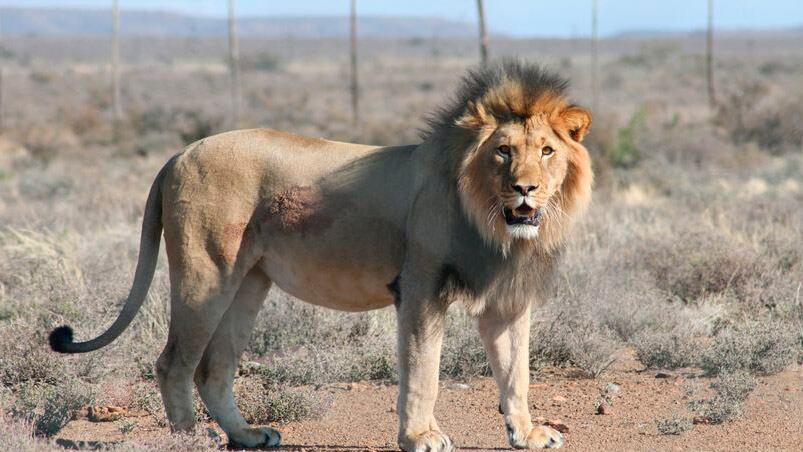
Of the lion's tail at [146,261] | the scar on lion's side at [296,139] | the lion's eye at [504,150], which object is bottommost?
the lion's tail at [146,261]

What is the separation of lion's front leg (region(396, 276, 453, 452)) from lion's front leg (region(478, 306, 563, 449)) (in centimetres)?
47

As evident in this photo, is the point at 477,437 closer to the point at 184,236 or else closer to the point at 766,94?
the point at 184,236

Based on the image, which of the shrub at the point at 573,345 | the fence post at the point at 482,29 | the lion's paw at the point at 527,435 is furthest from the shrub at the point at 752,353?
the fence post at the point at 482,29

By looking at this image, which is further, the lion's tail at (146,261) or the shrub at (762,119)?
the shrub at (762,119)

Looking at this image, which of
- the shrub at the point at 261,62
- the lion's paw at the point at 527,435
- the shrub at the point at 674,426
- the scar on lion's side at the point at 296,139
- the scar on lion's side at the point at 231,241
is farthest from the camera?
the shrub at the point at 261,62

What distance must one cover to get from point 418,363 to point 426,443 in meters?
0.43

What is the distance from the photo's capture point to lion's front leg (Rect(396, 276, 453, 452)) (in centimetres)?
604

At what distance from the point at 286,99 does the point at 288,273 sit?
51351mm

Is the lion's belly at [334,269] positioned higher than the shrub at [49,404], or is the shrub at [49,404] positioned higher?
the lion's belly at [334,269]

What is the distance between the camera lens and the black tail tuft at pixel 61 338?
664 centimetres

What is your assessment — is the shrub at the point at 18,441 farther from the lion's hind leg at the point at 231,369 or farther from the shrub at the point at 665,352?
the shrub at the point at 665,352

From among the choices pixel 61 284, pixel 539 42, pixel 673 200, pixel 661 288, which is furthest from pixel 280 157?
pixel 539 42

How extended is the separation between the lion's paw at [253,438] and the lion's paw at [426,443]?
109 centimetres

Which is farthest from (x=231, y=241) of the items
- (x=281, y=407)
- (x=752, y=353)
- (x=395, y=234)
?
(x=752, y=353)
